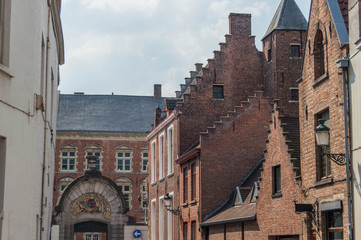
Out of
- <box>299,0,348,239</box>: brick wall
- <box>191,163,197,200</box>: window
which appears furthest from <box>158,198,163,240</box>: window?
<box>299,0,348,239</box>: brick wall

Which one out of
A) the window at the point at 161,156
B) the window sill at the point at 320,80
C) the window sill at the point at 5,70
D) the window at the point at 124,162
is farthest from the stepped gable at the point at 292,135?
the window at the point at 124,162

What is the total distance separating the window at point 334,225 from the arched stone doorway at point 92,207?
960 inches

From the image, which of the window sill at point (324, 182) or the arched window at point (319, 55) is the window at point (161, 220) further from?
the arched window at point (319, 55)

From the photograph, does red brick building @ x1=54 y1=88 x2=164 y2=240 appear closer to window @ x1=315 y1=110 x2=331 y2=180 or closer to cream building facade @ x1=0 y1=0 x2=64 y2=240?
window @ x1=315 y1=110 x2=331 y2=180

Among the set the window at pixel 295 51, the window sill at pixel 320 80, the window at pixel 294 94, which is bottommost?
the window sill at pixel 320 80

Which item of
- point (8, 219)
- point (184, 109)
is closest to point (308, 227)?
point (8, 219)

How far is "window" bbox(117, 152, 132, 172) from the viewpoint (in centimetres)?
6456

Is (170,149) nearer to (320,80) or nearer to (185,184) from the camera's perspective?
(185,184)

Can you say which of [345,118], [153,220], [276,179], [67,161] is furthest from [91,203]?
[345,118]

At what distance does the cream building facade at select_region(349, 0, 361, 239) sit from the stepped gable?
4.03 m

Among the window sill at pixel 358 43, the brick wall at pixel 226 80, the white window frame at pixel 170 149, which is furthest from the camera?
the white window frame at pixel 170 149

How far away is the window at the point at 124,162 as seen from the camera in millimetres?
64562

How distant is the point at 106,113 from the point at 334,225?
170ft

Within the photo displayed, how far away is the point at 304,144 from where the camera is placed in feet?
60.7
